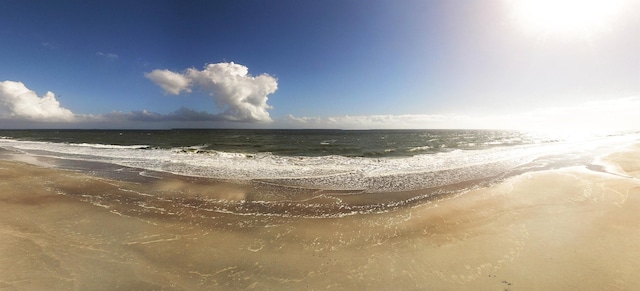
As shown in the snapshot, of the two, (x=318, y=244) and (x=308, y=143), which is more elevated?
(x=308, y=143)

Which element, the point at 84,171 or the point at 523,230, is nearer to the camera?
the point at 523,230

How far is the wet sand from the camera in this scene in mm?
6055

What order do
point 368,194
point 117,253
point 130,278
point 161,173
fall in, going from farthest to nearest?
1. point 161,173
2. point 368,194
3. point 117,253
4. point 130,278

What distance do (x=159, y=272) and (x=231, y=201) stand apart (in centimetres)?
571

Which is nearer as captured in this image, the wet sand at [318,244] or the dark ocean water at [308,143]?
the wet sand at [318,244]

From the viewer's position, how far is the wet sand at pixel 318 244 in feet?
19.9

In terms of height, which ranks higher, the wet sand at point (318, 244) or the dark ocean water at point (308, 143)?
the dark ocean water at point (308, 143)

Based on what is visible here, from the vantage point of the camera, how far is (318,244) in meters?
7.71

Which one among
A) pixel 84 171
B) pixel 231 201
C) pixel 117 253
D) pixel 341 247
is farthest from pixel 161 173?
pixel 341 247

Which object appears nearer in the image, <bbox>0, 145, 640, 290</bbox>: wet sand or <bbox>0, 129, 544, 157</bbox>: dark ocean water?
<bbox>0, 145, 640, 290</bbox>: wet sand

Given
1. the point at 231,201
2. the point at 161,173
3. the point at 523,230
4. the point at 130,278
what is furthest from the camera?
the point at 161,173

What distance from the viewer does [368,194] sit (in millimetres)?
13078

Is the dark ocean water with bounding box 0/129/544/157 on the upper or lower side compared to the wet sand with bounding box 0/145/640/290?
upper

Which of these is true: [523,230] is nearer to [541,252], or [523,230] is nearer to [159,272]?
[541,252]
